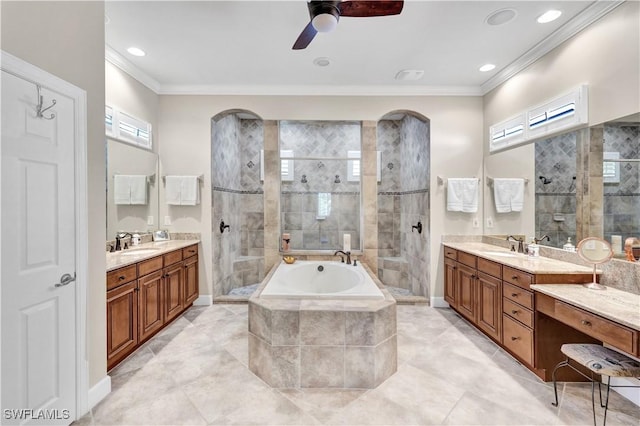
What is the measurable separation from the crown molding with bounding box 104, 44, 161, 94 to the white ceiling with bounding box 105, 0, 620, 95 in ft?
0.04

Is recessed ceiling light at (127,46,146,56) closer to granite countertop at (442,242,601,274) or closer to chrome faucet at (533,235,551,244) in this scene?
granite countertop at (442,242,601,274)

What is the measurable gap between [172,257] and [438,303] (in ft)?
11.0

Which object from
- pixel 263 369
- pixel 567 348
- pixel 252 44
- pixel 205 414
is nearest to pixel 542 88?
pixel 567 348

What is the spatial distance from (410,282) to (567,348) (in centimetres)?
273

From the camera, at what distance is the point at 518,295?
237cm

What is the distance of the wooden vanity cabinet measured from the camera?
7.35 ft

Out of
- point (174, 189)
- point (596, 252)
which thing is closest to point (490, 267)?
point (596, 252)

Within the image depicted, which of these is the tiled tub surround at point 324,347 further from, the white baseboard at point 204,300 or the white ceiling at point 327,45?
the white ceiling at point 327,45

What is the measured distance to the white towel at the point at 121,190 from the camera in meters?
2.98

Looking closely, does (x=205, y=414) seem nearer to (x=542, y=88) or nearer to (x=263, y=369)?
(x=263, y=369)

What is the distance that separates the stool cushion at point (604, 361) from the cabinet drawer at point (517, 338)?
45 centimetres

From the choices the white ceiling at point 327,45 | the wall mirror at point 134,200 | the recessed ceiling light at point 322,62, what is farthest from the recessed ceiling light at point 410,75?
the wall mirror at point 134,200

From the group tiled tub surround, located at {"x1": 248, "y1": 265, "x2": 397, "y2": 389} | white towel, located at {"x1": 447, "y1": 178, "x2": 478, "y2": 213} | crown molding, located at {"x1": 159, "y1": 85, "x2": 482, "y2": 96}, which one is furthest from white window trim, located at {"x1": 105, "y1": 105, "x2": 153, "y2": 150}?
white towel, located at {"x1": 447, "y1": 178, "x2": 478, "y2": 213}

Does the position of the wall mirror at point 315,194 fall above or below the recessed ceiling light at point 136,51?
below
